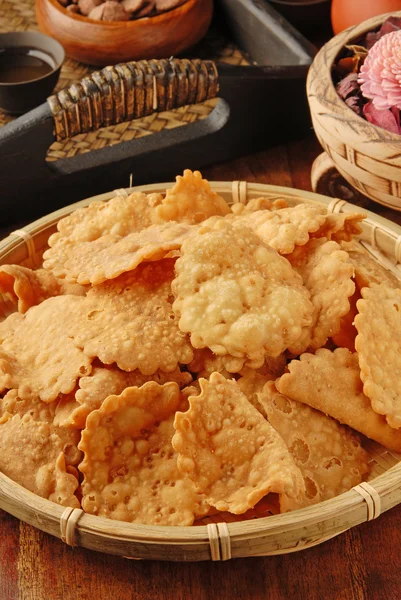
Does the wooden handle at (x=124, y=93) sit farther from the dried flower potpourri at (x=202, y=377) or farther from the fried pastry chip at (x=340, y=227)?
the fried pastry chip at (x=340, y=227)

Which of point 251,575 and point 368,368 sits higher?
point 368,368

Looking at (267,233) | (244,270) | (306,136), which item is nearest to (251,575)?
(244,270)

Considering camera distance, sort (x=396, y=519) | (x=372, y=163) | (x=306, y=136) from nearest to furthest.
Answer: (x=396, y=519) → (x=372, y=163) → (x=306, y=136)

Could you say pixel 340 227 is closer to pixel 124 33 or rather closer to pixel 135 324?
pixel 135 324

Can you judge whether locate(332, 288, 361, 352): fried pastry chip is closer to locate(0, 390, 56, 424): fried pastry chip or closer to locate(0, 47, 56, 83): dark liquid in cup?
locate(0, 390, 56, 424): fried pastry chip

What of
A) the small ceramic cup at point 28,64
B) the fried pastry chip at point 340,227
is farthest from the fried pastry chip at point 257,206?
the small ceramic cup at point 28,64

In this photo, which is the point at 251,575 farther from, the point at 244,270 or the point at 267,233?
the point at 267,233
